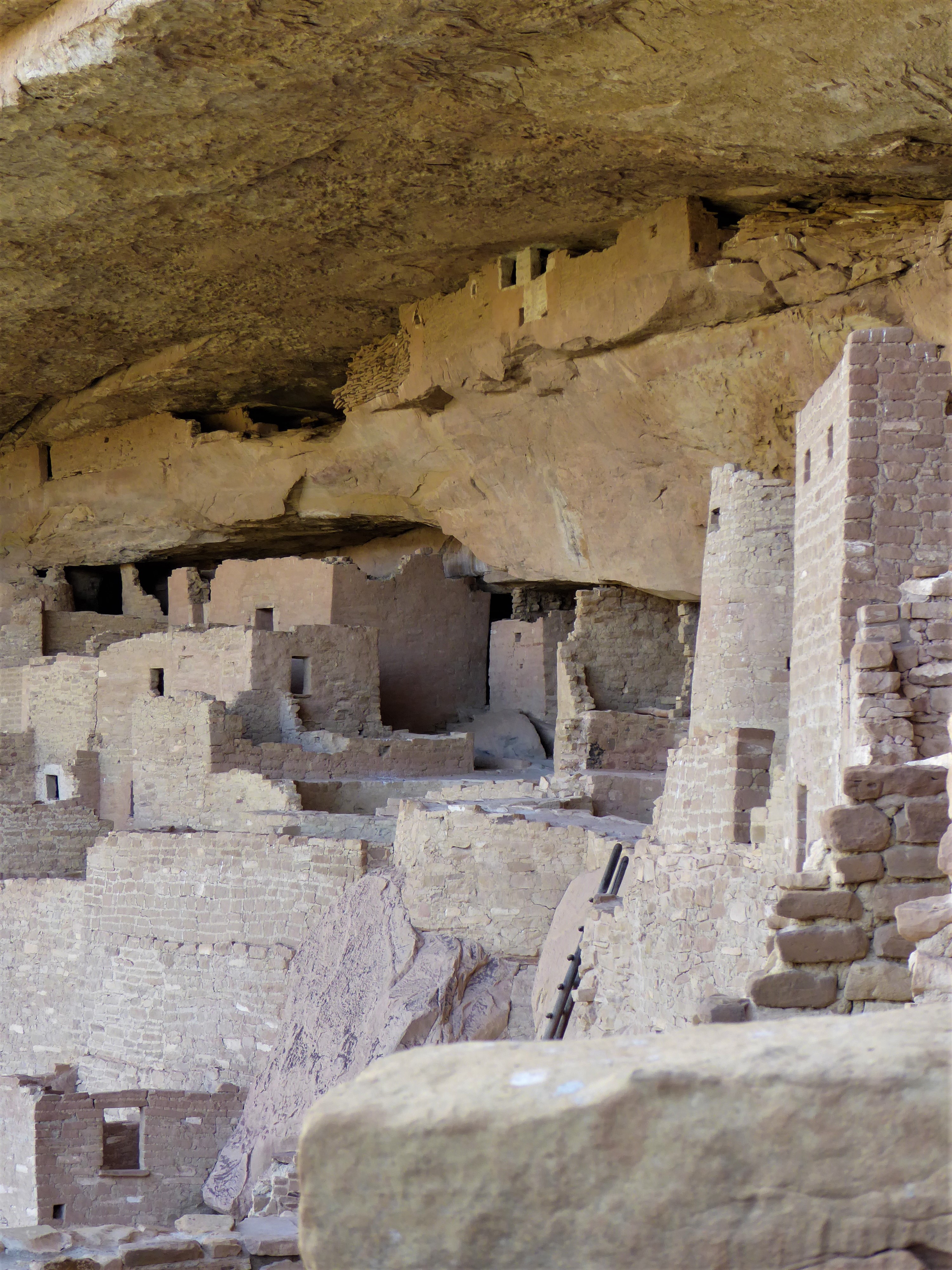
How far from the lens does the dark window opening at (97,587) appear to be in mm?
23047

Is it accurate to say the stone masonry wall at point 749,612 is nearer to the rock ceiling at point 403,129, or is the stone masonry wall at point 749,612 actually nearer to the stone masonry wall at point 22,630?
the rock ceiling at point 403,129

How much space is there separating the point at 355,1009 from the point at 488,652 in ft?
32.1

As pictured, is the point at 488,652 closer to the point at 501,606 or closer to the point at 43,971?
the point at 501,606

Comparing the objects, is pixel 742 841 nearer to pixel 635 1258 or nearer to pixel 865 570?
pixel 865 570

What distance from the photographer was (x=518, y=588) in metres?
18.8

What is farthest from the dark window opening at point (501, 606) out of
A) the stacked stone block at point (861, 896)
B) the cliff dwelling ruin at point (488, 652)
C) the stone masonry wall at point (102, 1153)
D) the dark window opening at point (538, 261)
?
the stacked stone block at point (861, 896)

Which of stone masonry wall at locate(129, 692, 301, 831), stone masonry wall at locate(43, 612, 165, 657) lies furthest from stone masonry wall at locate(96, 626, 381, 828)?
stone masonry wall at locate(43, 612, 165, 657)

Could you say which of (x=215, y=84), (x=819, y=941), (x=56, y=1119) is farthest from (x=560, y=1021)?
(x=215, y=84)

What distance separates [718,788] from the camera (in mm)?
7145

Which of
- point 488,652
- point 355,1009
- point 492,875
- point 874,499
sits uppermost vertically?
point 874,499

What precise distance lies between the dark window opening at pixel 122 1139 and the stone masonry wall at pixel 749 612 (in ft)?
18.0

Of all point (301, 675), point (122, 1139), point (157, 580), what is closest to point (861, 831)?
point (122, 1139)

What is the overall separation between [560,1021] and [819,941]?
160 inches

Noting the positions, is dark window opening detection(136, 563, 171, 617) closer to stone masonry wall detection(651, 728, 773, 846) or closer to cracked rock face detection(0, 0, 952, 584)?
cracked rock face detection(0, 0, 952, 584)
